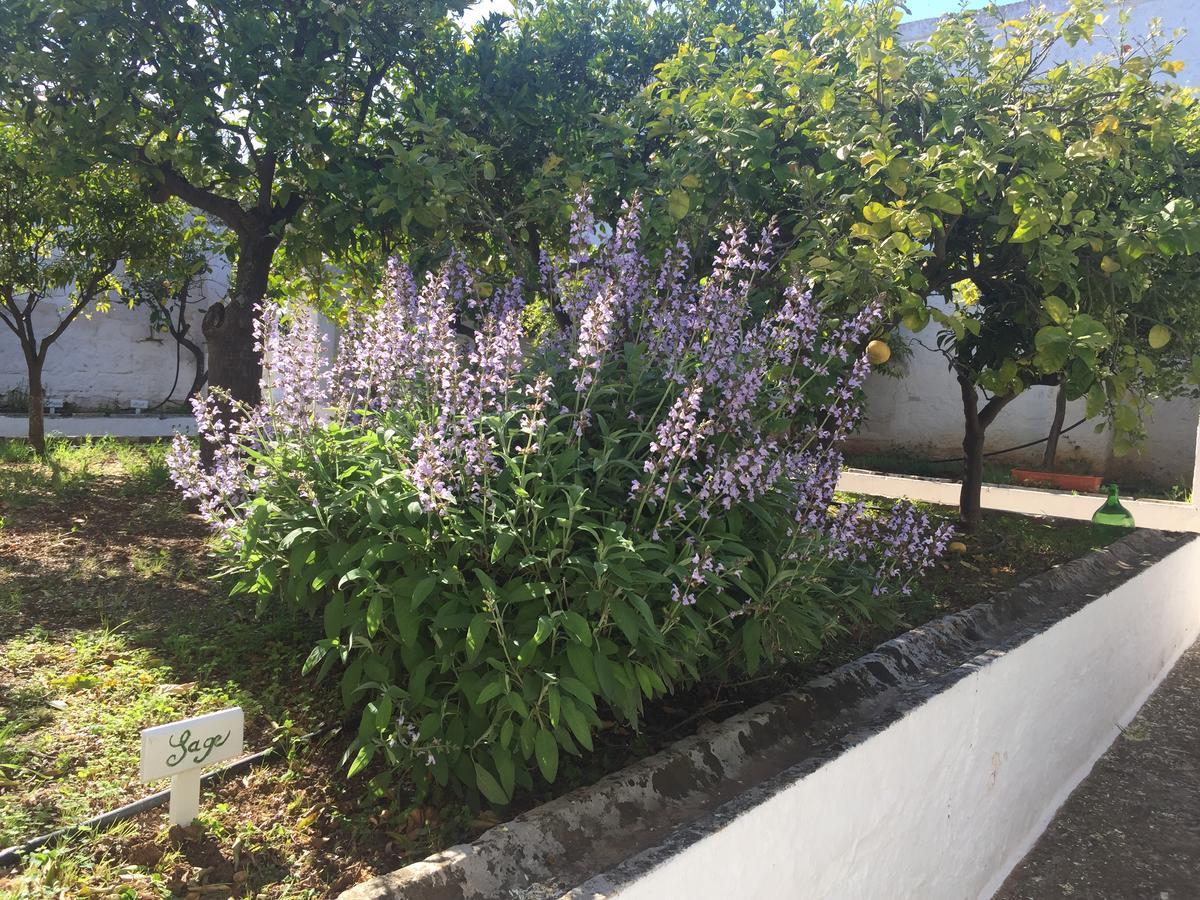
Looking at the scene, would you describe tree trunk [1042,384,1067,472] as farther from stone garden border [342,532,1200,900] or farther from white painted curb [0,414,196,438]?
white painted curb [0,414,196,438]

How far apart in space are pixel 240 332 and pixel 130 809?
159 inches

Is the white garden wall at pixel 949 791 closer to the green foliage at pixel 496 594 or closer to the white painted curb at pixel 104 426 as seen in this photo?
the green foliage at pixel 496 594

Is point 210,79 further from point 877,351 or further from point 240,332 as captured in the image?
point 877,351

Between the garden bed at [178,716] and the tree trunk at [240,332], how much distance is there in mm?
1072

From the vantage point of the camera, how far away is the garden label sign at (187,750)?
2043 mm

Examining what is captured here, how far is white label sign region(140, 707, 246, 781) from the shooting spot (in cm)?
204

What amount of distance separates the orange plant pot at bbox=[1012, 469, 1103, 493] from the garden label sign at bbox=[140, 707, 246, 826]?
493 inches

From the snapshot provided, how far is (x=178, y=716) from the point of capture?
9.36ft

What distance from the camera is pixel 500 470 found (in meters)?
2.71

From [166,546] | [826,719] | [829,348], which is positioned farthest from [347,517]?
[166,546]

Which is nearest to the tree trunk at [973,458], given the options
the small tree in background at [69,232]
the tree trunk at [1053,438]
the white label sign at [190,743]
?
the white label sign at [190,743]

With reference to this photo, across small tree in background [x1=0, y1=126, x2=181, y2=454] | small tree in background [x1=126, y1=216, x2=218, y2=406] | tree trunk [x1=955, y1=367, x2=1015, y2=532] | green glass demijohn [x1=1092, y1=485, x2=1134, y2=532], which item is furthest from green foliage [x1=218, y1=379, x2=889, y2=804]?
small tree in background [x1=126, y1=216, x2=218, y2=406]

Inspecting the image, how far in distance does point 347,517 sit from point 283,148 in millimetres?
3278

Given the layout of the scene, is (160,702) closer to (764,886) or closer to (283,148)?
(764,886)
